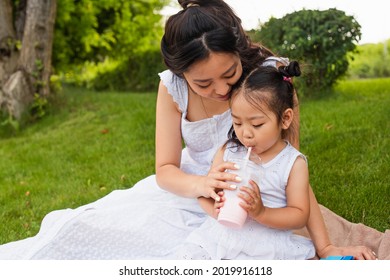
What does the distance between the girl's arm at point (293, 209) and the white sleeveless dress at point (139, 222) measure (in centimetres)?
48

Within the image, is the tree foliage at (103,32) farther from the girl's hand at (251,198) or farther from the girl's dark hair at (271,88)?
the girl's hand at (251,198)

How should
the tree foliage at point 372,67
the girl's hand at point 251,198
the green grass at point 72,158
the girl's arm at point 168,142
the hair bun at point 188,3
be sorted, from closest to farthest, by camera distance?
the girl's hand at point 251,198 < the hair bun at point 188,3 < the girl's arm at point 168,142 < the green grass at point 72,158 < the tree foliage at point 372,67

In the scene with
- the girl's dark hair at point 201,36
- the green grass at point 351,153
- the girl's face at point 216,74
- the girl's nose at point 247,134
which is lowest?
the green grass at point 351,153

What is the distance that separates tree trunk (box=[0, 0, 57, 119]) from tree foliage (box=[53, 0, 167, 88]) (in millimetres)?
750

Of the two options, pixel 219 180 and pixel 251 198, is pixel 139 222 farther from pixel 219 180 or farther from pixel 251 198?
pixel 251 198

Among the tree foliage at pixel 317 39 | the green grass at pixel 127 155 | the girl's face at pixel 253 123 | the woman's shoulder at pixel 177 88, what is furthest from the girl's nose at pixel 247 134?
the tree foliage at pixel 317 39

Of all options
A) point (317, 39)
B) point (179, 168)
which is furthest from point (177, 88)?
point (317, 39)

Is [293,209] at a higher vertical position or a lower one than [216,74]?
lower

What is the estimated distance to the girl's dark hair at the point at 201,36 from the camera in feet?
7.67

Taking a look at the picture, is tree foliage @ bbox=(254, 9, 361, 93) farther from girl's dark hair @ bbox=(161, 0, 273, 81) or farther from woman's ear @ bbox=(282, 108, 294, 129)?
woman's ear @ bbox=(282, 108, 294, 129)

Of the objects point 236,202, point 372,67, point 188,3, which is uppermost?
point 188,3

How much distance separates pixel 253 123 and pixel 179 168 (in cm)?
60

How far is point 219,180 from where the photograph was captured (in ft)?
7.08

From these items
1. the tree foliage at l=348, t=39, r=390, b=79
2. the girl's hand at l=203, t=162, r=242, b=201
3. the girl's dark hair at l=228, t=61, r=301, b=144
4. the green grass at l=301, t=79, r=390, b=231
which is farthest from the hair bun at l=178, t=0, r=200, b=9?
the tree foliage at l=348, t=39, r=390, b=79
